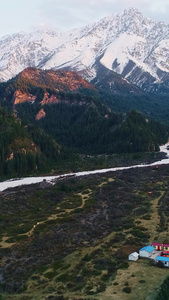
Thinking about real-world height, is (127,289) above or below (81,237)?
below

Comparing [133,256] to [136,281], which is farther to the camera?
[133,256]

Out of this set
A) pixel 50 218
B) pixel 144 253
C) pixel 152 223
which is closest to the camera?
pixel 144 253

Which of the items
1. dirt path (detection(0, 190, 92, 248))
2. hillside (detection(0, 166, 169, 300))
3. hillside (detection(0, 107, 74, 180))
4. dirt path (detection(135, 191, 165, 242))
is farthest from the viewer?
hillside (detection(0, 107, 74, 180))

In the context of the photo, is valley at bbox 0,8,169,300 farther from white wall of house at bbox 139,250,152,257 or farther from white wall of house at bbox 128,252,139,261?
white wall of house at bbox 139,250,152,257

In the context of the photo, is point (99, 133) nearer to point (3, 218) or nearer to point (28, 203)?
point (28, 203)

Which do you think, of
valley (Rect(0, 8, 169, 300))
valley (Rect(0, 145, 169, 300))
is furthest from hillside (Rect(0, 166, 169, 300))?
valley (Rect(0, 8, 169, 300))

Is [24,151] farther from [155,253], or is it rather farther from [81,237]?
[155,253]

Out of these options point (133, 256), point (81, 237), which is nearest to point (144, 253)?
point (133, 256)

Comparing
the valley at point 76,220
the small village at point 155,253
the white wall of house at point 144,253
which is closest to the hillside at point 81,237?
the valley at point 76,220
